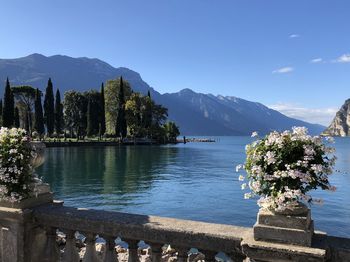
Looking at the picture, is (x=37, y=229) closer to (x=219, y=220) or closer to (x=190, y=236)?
(x=190, y=236)

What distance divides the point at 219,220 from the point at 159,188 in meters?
10.6

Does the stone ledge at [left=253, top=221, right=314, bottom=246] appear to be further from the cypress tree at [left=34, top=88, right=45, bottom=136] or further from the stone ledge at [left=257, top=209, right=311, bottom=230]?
the cypress tree at [left=34, top=88, right=45, bottom=136]

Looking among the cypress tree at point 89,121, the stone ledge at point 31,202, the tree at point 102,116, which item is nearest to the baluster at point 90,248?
the stone ledge at point 31,202

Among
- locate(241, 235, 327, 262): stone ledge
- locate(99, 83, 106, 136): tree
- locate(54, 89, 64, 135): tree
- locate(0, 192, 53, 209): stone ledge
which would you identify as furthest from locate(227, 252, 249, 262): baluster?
locate(99, 83, 106, 136): tree

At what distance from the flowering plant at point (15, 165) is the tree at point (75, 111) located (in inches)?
3580

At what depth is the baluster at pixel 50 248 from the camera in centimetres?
513

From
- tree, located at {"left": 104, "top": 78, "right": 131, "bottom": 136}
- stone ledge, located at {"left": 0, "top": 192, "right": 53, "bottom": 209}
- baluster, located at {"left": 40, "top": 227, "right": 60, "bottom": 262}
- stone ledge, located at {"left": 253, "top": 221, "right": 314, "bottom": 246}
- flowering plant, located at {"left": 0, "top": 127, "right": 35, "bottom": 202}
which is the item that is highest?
tree, located at {"left": 104, "top": 78, "right": 131, "bottom": 136}

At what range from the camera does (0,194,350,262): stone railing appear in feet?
12.1

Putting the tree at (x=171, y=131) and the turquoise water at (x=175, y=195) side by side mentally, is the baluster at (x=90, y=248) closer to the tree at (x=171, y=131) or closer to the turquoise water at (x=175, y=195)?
the turquoise water at (x=175, y=195)

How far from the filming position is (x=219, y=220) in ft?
62.4

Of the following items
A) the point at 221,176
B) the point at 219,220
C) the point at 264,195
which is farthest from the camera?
the point at 221,176

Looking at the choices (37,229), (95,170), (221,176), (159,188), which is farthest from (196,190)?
(37,229)

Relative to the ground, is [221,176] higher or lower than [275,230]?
lower

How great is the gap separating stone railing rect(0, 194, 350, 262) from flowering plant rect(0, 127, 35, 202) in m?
0.23
